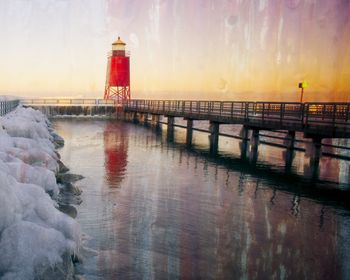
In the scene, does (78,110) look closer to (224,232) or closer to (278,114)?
(278,114)

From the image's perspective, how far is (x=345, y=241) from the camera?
30.1 ft

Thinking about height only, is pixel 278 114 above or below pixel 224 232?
above

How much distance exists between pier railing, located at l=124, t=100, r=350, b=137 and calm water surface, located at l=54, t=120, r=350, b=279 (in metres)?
2.47

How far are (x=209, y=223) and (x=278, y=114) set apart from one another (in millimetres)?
15411

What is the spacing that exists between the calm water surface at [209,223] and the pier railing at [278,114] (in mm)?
2471

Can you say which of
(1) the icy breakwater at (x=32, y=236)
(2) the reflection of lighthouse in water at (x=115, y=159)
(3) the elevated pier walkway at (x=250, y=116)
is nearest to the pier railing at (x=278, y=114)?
(3) the elevated pier walkway at (x=250, y=116)

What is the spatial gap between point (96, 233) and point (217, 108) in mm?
22866

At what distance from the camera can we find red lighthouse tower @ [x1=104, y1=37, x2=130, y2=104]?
5916 cm

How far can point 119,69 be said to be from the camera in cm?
5931

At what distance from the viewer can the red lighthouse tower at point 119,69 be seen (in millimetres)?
59156

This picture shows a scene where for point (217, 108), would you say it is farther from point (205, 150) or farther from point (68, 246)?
point (68, 246)

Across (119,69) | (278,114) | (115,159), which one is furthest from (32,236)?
(119,69)

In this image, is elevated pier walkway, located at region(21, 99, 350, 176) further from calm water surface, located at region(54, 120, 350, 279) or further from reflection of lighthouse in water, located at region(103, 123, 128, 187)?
reflection of lighthouse in water, located at region(103, 123, 128, 187)

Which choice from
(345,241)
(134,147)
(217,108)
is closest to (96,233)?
(345,241)
